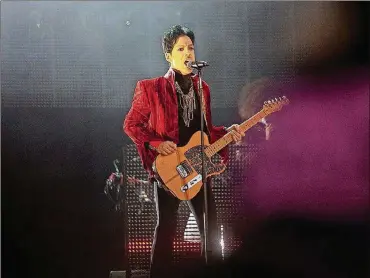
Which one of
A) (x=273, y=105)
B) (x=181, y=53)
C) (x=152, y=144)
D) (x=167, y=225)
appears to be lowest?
(x=167, y=225)

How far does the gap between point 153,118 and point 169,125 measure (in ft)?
0.45

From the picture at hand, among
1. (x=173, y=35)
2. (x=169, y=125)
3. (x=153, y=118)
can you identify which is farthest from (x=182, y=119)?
(x=173, y=35)

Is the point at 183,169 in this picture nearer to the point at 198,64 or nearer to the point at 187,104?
the point at 187,104

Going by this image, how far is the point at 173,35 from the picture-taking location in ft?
12.4

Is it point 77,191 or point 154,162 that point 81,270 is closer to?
point 77,191

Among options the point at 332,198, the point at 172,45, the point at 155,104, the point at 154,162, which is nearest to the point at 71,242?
the point at 154,162

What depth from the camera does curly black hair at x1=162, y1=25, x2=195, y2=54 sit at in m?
3.78

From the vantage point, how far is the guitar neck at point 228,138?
374 centimetres

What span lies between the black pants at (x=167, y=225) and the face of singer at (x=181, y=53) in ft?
3.12

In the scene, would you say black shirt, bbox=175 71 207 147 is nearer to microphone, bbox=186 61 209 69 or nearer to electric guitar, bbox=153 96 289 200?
electric guitar, bbox=153 96 289 200

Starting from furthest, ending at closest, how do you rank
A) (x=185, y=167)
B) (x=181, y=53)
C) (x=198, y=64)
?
(x=181, y=53), (x=185, y=167), (x=198, y=64)

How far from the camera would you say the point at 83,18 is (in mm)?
3770

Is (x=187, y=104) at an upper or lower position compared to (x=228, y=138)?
upper

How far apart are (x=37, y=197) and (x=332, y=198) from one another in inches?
92.5
